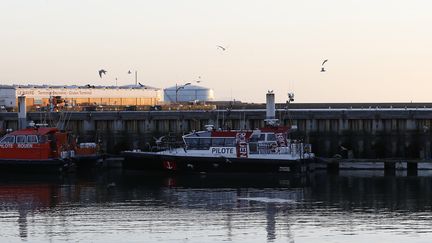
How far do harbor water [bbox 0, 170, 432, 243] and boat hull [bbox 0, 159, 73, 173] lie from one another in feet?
7.87

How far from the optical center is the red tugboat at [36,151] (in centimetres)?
5953

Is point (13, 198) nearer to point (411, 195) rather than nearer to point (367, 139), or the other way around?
point (411, 195)

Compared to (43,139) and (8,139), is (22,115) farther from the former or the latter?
(43,139)

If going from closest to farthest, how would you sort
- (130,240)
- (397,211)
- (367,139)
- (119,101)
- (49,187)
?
(130,240), (397,211), (49,187), (367,139), (119,101)

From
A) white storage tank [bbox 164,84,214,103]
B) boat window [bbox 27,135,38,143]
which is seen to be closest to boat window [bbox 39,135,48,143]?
boat window [bbox 27,135,38,143]

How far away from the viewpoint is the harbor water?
32.7 metres

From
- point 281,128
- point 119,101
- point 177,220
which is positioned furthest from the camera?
point 119,101

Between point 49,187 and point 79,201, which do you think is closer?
point 79,201

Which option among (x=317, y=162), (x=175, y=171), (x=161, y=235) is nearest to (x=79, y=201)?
(x=161, y=235)

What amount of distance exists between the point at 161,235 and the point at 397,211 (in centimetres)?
1030

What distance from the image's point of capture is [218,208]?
131 feet

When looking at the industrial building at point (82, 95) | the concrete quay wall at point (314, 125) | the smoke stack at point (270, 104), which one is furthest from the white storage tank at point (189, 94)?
the smoke stack at point (270, 104)

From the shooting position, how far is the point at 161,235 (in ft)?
107

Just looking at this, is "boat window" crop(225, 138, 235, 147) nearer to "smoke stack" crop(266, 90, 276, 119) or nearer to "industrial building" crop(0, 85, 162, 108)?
"smoke stack" crop(266, 90, 276, 119)
